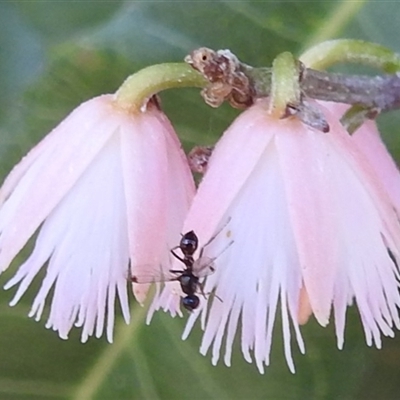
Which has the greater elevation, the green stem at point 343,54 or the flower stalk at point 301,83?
the green stem at point 343,54

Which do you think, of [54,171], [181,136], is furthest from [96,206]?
[181,136]

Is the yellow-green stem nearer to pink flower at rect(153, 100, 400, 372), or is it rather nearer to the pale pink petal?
pink flower at rect(153, 100, 400, 372)

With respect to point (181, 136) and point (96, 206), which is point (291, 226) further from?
point (181, 136)

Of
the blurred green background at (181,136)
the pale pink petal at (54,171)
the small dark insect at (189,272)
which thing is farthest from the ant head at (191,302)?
the blurred green background at (181,136)

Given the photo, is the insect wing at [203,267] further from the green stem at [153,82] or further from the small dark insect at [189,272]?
the green stem at [153,82]

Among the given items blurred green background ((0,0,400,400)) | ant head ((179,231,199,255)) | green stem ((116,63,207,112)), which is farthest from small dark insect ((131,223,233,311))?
blurred green background ((0,0,400,400))

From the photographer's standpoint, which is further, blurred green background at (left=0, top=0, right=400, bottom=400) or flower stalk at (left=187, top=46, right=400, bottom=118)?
blurred green background at (left=0, top=0, right=400, bottom=400)
